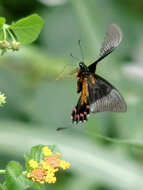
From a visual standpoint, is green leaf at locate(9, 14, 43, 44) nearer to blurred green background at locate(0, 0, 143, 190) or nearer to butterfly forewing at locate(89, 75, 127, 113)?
butterfly forewing at locate(89, 75, 127, 113)

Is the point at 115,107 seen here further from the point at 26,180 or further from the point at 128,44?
the point at 128,44

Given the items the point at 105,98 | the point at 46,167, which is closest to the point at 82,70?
the point at 105,98

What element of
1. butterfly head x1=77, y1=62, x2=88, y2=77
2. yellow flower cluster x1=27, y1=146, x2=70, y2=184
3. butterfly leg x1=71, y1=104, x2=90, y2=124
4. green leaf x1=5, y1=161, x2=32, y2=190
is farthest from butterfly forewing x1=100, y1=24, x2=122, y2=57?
green leaf x1=5, y1=161, x2=32, y2=190

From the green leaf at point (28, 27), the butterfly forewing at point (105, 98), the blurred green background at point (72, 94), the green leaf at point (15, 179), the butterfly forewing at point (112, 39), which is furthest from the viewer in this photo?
the blurred green background at point (72, 94)

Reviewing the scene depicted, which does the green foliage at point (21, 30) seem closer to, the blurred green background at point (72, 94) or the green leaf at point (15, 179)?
the green leaf at point (15, 179)

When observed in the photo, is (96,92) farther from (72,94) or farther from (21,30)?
(72,94)

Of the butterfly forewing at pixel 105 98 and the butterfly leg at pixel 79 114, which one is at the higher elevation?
the butterfly forewing at pixel 105 98

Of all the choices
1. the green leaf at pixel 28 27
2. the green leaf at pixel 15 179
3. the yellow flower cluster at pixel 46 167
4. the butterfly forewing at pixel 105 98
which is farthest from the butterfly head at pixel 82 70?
the green leaf at pixel 15 179

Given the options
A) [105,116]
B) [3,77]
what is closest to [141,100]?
[105,116]
